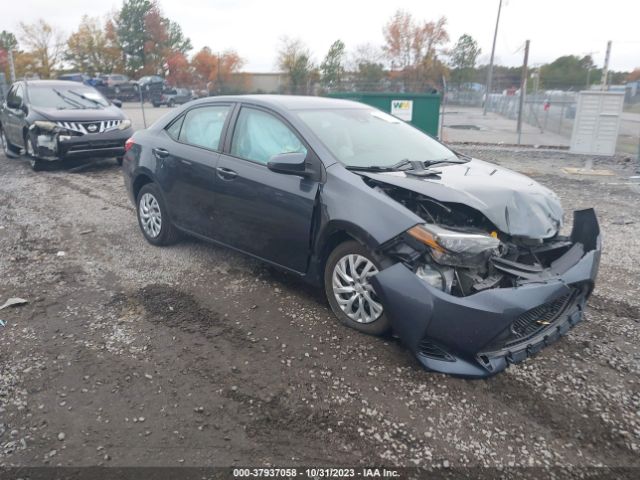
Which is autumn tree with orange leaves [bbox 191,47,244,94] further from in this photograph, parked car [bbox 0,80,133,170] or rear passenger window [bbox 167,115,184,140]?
rear passenger window [bbox 167,115,184,140]

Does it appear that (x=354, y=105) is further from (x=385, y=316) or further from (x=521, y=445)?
(x=521, y=445)

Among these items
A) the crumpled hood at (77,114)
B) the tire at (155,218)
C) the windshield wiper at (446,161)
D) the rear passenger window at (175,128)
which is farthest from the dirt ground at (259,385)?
the crumpled hood at (77,114)

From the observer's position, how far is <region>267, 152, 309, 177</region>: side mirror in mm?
3775

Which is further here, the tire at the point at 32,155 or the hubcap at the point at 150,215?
the tire at the point at 32,155

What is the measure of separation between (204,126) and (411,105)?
30.7ft

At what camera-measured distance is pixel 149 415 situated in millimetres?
2846

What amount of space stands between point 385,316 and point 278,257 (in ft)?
3.62

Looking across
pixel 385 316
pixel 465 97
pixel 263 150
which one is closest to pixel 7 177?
pixel 263 150

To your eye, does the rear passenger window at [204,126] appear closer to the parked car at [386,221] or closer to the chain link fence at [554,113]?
the parked car at [386,221]

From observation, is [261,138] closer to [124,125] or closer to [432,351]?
[432,351]

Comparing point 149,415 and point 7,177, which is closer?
point 149,415

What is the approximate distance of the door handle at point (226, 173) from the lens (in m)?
4.39

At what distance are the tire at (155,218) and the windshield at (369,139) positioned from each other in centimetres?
198

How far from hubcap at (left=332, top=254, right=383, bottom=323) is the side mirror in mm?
738
